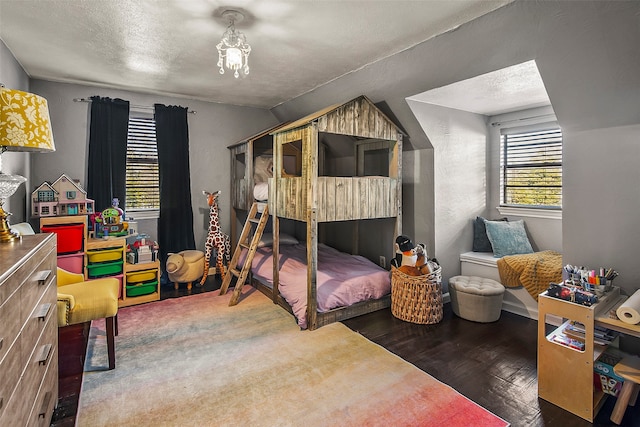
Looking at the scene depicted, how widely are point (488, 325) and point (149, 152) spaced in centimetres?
425

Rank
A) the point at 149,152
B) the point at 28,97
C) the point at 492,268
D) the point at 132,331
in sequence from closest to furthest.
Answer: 1. the point at 28,97
2. the point at 132,331
3. the point at 492,268
4. the point at 149,152

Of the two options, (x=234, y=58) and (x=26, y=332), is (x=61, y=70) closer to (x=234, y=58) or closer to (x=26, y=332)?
(x=234, y=58)

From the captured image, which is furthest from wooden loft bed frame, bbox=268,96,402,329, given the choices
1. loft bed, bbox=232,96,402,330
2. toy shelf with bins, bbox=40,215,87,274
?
toy shelf with bins, bbox=40,215,87,274

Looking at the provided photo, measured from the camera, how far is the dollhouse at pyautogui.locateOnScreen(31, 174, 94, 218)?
329 cm

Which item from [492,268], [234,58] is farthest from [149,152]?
A: [492,268]

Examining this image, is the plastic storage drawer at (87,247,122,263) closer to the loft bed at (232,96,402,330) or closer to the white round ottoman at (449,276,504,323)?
the loft bed at (232,96,402,330)

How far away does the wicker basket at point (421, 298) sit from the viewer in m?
3.05

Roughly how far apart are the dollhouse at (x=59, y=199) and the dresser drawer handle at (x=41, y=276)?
2.23 meters

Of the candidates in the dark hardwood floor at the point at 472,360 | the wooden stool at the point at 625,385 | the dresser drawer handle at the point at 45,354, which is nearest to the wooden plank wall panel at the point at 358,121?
the dark hardwood floor at the point at 472,360

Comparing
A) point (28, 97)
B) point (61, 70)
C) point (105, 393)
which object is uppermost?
point (61, 70)

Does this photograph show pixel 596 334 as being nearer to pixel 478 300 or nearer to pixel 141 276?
pixel 478 300

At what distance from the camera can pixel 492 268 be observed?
136 inches

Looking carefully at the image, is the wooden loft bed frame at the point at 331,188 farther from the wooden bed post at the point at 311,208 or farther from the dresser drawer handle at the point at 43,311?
the dresser drawer handle at the point at 43,311

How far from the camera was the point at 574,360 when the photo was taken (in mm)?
1908
